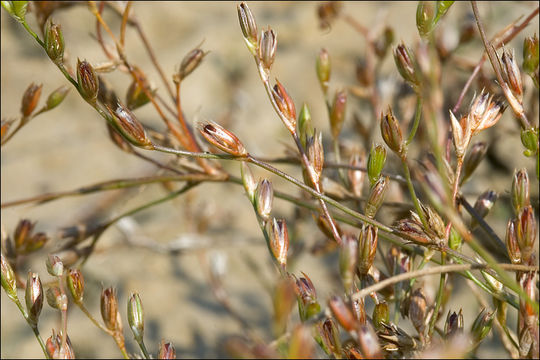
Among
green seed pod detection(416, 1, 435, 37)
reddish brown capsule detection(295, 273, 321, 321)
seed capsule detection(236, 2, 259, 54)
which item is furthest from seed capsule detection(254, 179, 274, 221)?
green seed pod detection(416, 1, 435, 37)

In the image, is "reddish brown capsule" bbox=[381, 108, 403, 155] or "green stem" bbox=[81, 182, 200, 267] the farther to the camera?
"green stem" bbox=[81, 182, 200, 267]

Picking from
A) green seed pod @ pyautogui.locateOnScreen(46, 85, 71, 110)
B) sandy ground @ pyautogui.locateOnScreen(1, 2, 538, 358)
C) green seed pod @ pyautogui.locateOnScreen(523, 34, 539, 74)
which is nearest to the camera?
green seed pod @ pyautogui.locateOnScreen(523, 34, 539, 74)

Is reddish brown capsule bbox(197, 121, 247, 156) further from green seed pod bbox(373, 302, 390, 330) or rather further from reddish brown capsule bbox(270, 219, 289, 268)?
green seed pod bbox(373, 302, 390, 330)

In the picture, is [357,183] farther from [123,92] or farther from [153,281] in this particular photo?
[123,92]

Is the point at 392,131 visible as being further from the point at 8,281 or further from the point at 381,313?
the point at 8,281

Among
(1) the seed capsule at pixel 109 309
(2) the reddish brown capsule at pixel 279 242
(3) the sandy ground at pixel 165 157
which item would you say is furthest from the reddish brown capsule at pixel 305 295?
(3) the sandy ground at pixel 165 157

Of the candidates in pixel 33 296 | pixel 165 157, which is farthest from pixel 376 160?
pixel 165 157

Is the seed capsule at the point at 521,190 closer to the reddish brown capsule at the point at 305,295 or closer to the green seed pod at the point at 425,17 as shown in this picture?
the green seed pod at the point at 425,17

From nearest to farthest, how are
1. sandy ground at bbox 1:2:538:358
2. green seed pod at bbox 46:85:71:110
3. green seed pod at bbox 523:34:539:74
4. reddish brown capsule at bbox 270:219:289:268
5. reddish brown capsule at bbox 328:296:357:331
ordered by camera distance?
reddish brown capsule at bbox 328:296:357:331 < reddish brown capsule at bbox 270:219:289:268 < green seed pod at bbox 523:34:539:74 < green seed pod at bbox 46:85:71:110 < sandy ground at bbox 1:2:538:358
